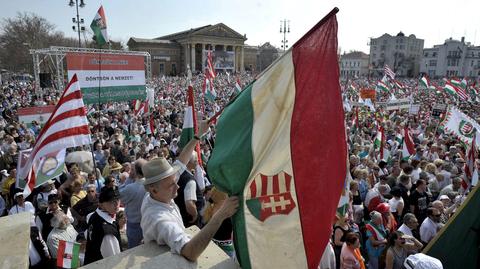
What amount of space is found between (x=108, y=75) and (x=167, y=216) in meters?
11.2

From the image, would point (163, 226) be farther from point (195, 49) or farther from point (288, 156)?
point (195, 49)

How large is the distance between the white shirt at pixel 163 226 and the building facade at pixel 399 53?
105 meters

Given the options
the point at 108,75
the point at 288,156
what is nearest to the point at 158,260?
the point at 288,156

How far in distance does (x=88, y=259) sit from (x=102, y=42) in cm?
863

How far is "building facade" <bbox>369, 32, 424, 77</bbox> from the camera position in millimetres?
98625

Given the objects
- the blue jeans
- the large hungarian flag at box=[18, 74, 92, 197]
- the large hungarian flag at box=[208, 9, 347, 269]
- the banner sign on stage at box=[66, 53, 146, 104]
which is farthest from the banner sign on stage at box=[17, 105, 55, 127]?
the large hungarian flag at box=[208, 9, 347, 269]

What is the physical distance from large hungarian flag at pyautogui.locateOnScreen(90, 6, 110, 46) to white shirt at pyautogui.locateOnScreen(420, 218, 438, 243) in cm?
995

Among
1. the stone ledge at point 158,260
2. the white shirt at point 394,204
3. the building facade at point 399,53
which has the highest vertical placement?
the building facade at point 399,53

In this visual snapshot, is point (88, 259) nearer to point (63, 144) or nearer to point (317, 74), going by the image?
point (63, 144)

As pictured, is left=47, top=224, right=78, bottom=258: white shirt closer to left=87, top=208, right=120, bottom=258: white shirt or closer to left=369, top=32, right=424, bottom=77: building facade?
left=87, top=208, right=120, bottom=258: white shirt

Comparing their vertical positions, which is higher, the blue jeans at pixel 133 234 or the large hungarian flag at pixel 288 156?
the large hungarian flag at pixel 288 156

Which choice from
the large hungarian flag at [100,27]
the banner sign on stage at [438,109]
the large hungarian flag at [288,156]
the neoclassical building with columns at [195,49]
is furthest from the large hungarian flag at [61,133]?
the neoclassical building with columns at [195,49]

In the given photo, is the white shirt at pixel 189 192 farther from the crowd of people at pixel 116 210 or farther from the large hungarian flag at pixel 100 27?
the large hungarian flag at pixel 100 27

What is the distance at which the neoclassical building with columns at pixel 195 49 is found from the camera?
75.6 metres
